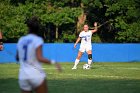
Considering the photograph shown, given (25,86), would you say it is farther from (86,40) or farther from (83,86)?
(86,40)

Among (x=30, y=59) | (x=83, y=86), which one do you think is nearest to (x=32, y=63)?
(x=30, y=59)

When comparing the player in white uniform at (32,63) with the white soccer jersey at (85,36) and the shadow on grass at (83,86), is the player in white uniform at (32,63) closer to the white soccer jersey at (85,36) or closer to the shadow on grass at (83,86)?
the shadow on grass at (83,86)

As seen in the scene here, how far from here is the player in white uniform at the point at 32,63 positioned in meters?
8.50

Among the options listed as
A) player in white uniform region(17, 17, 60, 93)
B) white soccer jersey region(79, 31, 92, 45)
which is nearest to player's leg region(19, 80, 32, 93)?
player in white uniform region(17, 17, 60, 93)

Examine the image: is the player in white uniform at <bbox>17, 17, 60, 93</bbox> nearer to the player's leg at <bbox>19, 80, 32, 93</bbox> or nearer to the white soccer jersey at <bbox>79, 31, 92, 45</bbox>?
the player's leg at <bbox>19, 80, 32, 93</bbox>

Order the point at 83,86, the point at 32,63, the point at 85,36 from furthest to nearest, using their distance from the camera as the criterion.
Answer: the point at 85,36 → the point at 83,86 → the point at 32,63

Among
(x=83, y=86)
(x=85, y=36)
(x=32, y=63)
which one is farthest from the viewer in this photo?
(x=85, y=36)

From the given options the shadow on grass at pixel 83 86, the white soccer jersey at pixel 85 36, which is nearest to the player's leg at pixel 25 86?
the shadow on grass at pixel 83 86

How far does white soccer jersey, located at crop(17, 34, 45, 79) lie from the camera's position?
8.54m

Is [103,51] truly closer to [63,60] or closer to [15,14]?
[63,60]

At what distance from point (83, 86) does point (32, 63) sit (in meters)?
6.30

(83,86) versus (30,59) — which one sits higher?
(30,59)

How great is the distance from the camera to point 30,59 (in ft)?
28.2

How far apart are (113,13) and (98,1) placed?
1.89m
